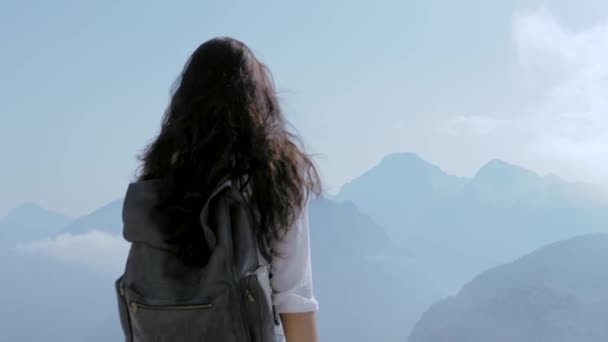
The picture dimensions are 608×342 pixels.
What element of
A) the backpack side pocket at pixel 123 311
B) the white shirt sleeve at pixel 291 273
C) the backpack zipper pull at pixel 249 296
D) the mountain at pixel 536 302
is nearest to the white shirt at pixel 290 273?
the white shirt sleeve at pixel 291 273

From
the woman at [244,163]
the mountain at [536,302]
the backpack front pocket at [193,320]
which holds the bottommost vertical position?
the mountain at [536,302]

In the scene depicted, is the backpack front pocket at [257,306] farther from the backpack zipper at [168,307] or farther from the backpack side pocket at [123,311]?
the backpack side pocket at [123,311]

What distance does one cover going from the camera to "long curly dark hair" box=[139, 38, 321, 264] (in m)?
1.12

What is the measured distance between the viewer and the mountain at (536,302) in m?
20.5

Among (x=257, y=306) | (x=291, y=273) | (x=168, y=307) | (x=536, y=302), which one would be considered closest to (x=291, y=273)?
(x=291, y=273)

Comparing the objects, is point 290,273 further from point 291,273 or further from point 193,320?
point 193,320

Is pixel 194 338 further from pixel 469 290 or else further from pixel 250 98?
pixel 469 290

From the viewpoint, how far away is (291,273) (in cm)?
117

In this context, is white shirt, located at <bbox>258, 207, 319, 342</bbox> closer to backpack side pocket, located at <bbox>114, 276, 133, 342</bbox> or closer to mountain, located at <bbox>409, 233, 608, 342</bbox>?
backpack side pocket, located at <bbox>114, 276, 133, 342</bbox>

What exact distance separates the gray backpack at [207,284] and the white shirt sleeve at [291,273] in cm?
7

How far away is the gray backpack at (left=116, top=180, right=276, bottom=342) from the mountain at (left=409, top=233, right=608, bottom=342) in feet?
67.9

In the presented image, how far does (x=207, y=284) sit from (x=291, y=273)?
18 centimetres

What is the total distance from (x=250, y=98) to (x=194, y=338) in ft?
1.49

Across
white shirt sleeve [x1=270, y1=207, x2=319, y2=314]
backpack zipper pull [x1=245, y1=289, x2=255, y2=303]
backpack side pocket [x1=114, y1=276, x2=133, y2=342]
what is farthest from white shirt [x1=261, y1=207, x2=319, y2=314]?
backpack side pocket [x1=114, y1=276, x2=133, y2=342]
